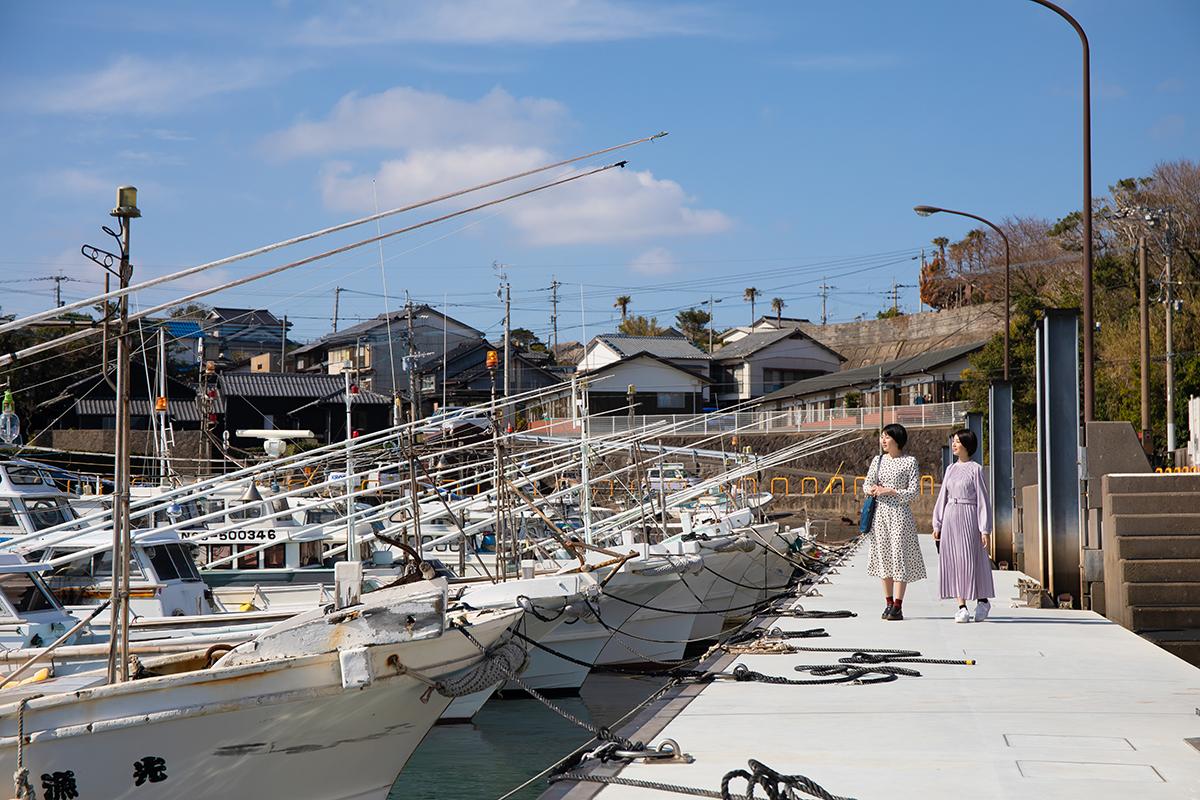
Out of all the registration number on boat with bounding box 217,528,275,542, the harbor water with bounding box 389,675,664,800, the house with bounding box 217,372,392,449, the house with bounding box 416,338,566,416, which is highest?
the house with bounding box 416,338,566,416

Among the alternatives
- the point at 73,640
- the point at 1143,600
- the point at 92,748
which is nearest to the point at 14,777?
the point at 92,748

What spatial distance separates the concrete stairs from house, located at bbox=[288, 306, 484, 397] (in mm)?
44966

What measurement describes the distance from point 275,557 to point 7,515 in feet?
18.1

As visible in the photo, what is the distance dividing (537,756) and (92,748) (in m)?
7.10

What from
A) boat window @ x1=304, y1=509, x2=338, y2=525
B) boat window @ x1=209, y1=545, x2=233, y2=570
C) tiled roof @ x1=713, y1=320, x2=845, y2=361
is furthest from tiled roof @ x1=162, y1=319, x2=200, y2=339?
tiled roof @ x1=713, y1=320, x2=845, y2=361

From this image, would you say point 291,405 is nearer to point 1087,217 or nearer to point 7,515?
point 7,515

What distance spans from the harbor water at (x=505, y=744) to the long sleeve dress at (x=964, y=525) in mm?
4542

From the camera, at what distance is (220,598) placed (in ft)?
63.8

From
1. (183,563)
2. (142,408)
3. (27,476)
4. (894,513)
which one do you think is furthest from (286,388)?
(894,513)

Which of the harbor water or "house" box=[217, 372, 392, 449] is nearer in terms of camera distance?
the harbor water

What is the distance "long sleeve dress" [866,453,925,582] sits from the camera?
40.3 ft

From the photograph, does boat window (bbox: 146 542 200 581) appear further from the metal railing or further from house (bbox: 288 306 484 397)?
house (bbox: 288 306 484 397)

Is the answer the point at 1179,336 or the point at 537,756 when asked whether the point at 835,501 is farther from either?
the point at 537,756

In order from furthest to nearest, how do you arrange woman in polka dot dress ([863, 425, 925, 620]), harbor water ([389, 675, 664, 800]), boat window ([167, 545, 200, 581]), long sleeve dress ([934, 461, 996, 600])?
boat window ([167, 545, 200, 581]) → woman in polka dot dress ([863, 425, 925, 620]) → long sleeve dress ([934, 461, 996, 600]) → harbor water ([389, 675, 664, 800])
